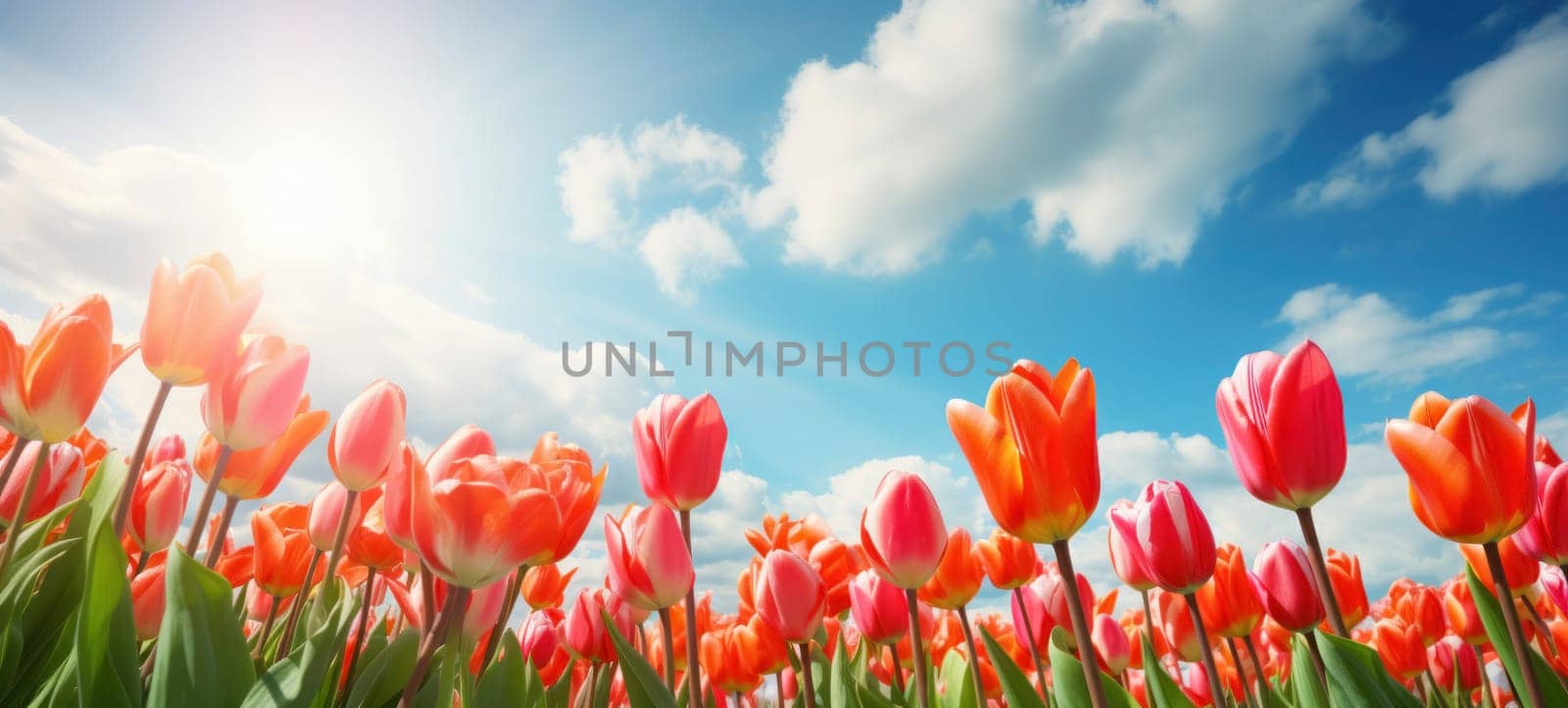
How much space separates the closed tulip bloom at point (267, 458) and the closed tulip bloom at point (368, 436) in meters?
0.43

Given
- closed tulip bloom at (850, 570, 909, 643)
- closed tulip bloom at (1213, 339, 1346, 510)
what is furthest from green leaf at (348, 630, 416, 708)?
closed tulip bloom at (1213, 339, 1346, 510)

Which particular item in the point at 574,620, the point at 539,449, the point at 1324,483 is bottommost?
the point at 574,620

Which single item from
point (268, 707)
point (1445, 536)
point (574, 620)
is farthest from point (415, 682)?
point (1445, 536)

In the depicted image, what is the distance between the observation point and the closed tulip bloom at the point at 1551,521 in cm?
217

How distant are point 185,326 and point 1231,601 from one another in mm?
3844

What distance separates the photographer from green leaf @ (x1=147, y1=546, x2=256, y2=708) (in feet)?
5.46

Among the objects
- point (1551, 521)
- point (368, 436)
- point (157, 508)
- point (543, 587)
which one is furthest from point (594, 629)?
point (1551, 521)

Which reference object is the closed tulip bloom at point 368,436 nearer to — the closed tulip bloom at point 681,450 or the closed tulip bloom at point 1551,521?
Result: the closed tulip bloom at point 681,450

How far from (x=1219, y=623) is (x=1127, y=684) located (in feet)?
4.60

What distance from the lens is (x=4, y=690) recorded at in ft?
6.89

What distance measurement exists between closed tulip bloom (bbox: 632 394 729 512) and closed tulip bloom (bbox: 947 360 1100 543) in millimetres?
820

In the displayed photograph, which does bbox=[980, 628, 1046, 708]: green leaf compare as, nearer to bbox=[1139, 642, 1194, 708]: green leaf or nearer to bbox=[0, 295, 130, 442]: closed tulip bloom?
bbox=[1139, 642, 1194, 708]: green leaf

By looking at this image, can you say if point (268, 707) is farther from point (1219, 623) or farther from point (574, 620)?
point (1219, 623)

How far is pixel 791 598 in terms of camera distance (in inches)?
108
